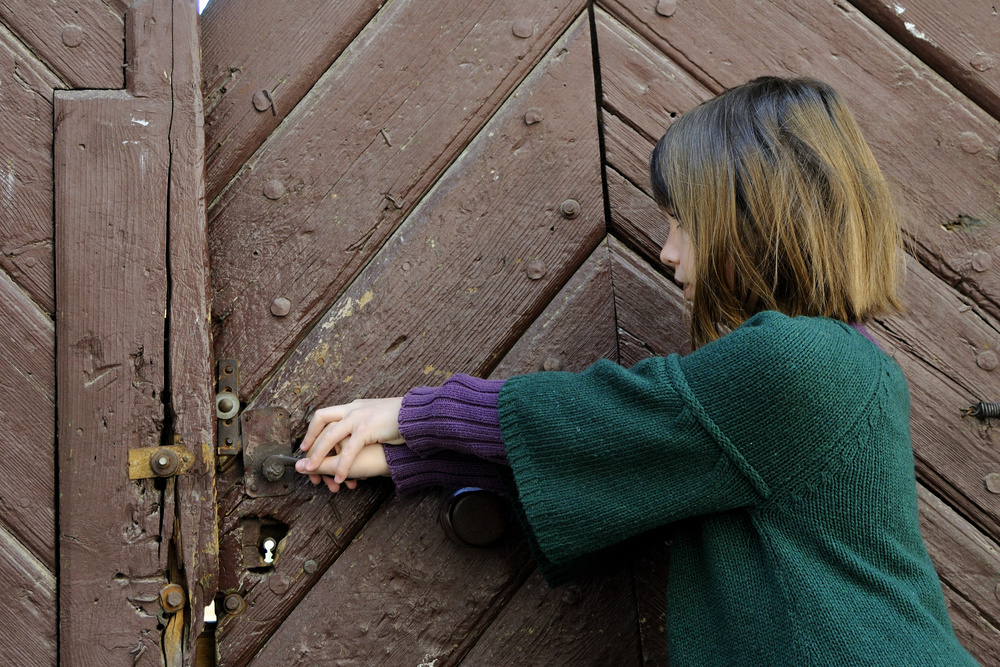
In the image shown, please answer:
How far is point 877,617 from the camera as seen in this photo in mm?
773

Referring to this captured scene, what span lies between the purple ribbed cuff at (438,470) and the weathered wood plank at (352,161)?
0.74 ft

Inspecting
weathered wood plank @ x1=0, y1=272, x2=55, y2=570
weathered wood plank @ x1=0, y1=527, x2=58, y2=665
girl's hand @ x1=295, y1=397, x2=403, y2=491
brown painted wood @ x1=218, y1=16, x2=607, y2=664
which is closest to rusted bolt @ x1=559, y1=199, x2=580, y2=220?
brown painted wood @ x1=218, y1=16, x2=607, y2=664

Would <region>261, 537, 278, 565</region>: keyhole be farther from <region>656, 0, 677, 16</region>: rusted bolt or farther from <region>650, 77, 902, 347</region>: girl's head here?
<region>656, 0, 677, 16</region>: rusted bolt

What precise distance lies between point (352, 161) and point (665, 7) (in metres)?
0.51

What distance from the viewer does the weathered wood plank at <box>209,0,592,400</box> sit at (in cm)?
101

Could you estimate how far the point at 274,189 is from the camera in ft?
3.36

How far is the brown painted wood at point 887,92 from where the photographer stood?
1.10m

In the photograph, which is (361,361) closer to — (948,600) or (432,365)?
(432,365)

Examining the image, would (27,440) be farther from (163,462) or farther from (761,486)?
(761,486)

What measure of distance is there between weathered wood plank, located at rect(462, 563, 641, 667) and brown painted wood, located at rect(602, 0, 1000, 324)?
2.18 feet

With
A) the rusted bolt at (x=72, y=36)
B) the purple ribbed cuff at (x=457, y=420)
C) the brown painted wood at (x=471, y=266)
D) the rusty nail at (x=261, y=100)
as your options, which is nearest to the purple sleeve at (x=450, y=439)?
the purple ribbed cuff at (x=457, y=420)

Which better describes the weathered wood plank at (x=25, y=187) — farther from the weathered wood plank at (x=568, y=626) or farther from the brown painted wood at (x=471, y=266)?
the weathered wood plank at (x=568, y=626)

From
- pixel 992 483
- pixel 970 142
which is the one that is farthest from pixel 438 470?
pixel 970 142

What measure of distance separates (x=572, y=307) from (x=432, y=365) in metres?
0.21
